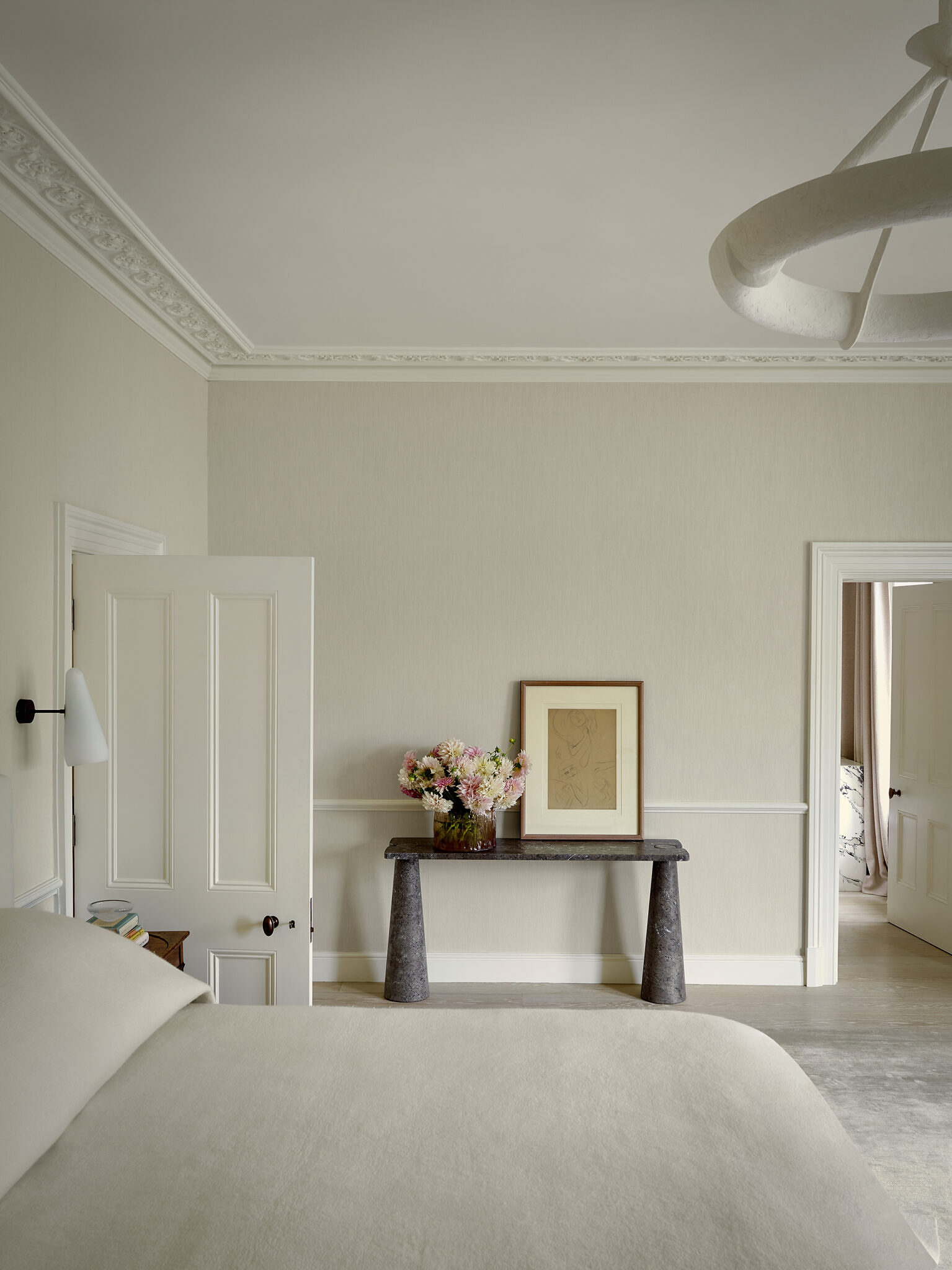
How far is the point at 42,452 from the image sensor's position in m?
2.44

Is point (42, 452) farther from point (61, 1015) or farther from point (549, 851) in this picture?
point (549, 851)

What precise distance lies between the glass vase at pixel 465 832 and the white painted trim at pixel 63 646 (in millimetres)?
1482

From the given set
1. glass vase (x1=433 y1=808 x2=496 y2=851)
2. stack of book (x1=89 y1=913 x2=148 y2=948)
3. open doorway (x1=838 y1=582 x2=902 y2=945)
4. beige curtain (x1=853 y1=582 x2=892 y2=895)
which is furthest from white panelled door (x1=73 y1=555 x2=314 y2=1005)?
beige curtain (x1=853 y1=582 x2=892 y2=895)

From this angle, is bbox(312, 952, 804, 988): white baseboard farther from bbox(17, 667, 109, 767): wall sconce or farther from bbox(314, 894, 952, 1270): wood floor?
bbox(17, 667, 109, 767): wall sconce

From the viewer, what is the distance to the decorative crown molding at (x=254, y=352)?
2.39 metres

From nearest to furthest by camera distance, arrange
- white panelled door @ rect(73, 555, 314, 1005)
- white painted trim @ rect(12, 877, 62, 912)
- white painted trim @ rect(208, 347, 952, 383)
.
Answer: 1. white painted trim @ rect(12, 877, 62, 912)
2. white panelled door @ rect(73, 555, 314, 1005)
3. white painted trim @ rect(208, 347, 952, 383)

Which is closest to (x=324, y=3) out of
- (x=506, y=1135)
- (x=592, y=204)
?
(x=592, y=204)

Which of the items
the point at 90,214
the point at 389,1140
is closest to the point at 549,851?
the point at 389,1140

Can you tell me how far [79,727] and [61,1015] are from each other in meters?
0.99

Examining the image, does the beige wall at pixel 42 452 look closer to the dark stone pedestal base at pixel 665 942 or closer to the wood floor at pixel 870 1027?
the wood floor at pixel 870 1027

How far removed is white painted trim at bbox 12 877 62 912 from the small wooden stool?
309 mm

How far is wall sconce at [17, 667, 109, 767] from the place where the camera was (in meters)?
2.19

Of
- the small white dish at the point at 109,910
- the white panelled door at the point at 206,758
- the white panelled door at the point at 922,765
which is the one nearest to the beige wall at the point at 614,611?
the white panelled door at the point at 922,765

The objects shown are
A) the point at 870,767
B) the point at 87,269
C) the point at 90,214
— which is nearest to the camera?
the point at 90,214
